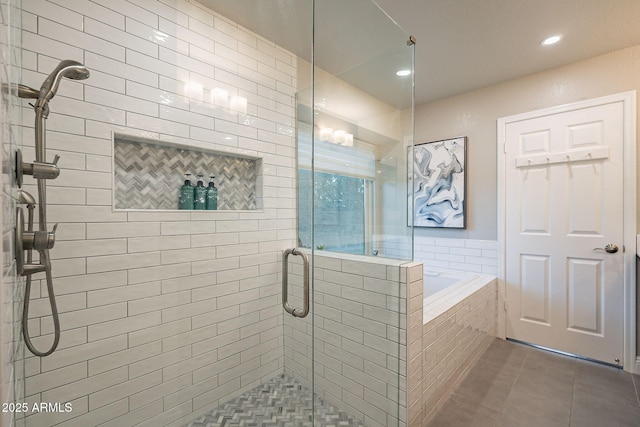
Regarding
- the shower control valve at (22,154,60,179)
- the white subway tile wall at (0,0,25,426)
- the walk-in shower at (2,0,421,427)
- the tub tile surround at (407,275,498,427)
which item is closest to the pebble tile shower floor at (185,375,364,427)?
the walk-in shower at (2,0,421,427)

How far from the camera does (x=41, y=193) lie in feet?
3.56

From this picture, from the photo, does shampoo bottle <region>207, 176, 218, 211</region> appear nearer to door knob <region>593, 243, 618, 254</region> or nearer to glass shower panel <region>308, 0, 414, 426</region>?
glass shower panel <region>308, 0, 414, 426</region>

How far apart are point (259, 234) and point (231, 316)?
0.54 m

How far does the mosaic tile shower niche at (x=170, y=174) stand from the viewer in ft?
4.66

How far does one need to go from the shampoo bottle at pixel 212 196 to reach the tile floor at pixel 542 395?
5.97ft

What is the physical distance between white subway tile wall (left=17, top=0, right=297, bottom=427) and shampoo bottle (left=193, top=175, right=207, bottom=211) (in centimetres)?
8

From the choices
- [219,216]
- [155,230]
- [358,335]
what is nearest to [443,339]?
[358,335]

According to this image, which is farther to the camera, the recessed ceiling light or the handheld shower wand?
the recessed ceiling light

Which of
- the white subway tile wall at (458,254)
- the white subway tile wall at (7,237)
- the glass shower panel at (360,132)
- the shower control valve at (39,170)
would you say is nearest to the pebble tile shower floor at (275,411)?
the glass shower panel at (360,132)

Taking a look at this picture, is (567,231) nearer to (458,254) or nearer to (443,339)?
(458,254)

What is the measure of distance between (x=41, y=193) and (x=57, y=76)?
0.44 metres

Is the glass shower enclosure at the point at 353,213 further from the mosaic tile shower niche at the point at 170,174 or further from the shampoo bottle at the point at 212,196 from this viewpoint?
the shampoo bottle at the point at 212,196

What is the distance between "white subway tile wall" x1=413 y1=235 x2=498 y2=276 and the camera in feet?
9.37

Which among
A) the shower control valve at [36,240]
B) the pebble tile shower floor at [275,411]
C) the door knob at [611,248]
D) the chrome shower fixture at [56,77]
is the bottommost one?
the pebble tile shower floor at [275,411]
